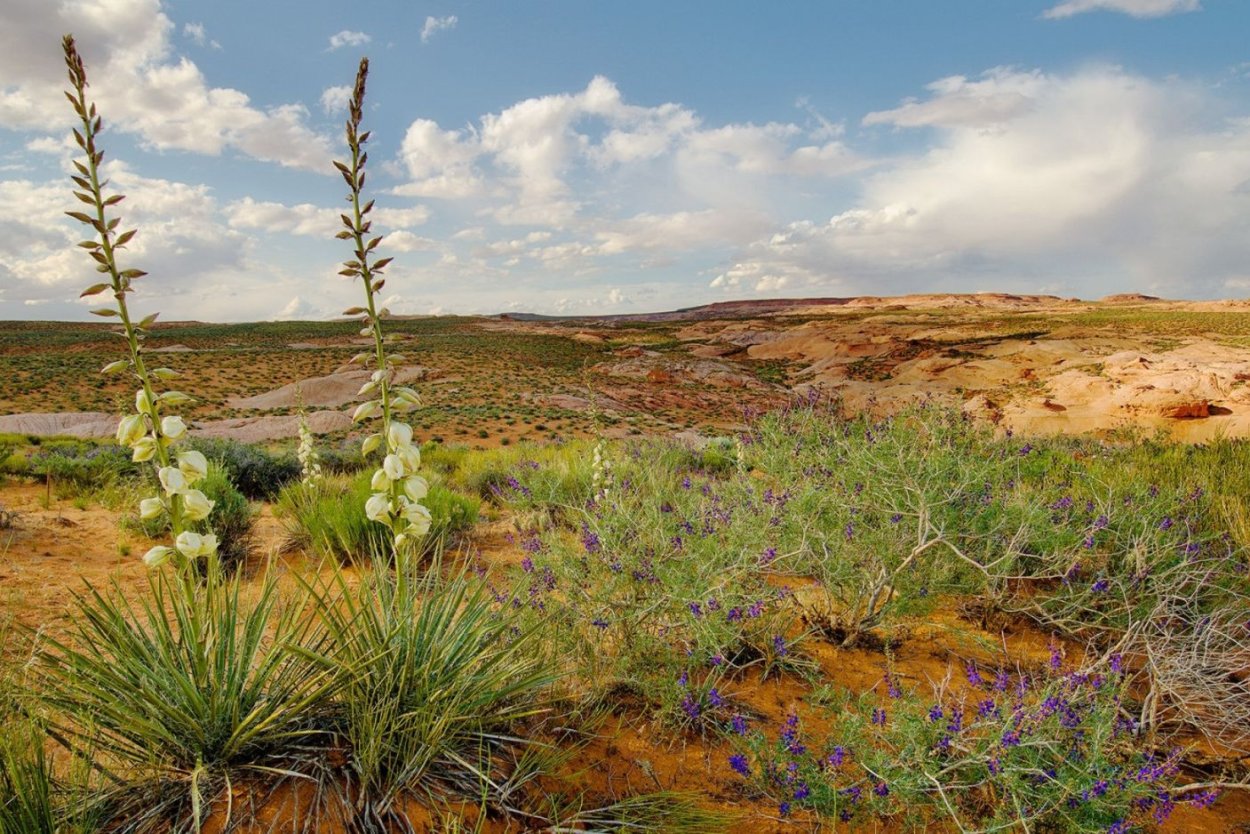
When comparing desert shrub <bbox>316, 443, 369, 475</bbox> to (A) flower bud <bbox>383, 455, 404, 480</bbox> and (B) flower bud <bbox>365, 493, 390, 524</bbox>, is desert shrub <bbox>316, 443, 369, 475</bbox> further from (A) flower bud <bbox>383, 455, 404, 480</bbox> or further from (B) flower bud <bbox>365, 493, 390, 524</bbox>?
(A) flower bud <bbox>383, 455, 404, 480</bbox>

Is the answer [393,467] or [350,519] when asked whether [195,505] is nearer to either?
[393,467]

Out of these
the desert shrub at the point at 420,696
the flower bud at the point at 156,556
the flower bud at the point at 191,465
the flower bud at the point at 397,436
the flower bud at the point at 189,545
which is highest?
the flower bud at the point at 397,436

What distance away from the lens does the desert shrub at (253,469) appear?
9.93 meters

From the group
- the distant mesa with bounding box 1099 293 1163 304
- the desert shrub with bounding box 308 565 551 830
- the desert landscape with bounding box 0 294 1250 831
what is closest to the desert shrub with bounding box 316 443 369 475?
the desert landscape with bounding box 0 294 1250 831

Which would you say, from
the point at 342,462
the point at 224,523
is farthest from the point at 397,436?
the point at 342,462

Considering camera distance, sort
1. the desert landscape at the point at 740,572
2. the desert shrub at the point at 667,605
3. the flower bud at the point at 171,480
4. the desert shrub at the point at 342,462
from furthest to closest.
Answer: the desert shrub at the point at 342,462 < the desert shrub at the point at 667,605 < the desert landscape at the point at 740,572 < the flower bud at the point at 171,480

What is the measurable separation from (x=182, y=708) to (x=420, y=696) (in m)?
0.81

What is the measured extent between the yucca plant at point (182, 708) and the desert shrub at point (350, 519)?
303cm

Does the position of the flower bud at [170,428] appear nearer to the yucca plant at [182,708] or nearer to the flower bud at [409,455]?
the yucca plant at [182,708]

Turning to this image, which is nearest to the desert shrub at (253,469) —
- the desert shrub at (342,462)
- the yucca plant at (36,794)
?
the desert shrub at (342,462)

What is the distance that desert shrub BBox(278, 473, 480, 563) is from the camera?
19.4ft

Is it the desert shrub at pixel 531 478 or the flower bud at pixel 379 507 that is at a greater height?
the flower bud at pixel 379 507

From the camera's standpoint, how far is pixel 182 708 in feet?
7.18

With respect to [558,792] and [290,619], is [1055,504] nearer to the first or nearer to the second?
[558,792]
